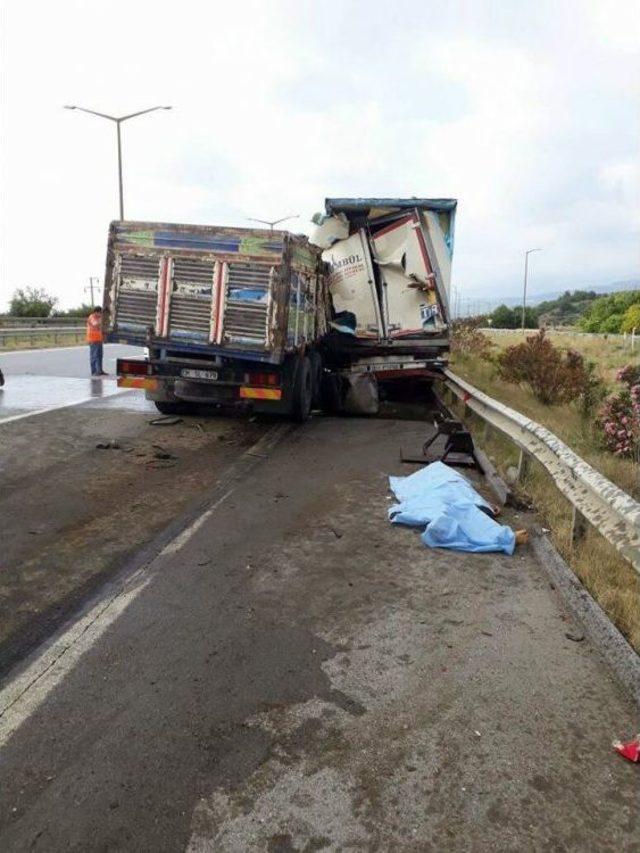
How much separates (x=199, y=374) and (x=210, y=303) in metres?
1.08

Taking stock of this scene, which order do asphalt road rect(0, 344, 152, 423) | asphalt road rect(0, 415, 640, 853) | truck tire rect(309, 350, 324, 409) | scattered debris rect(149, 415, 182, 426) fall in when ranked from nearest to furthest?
asphalt road rect(0, 415, 640, 853) < scattered debris rect(149, 415, 182, 426) < truck tire rect(309, 350, 324, 409) < asphalt road rect(0, 344, 152, 423)

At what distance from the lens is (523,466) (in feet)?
22.3

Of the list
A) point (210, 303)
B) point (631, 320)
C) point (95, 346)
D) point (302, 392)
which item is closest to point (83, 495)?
point (210, 303)

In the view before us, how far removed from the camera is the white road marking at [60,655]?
9.68 feet

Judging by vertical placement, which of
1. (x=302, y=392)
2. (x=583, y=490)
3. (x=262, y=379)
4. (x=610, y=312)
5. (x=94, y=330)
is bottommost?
(x=302, y=392)

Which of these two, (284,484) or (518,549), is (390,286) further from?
(518,549)

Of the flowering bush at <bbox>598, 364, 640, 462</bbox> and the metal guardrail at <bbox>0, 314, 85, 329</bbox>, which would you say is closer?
the flowering bush at <bbox>598, 364, 640, 462</bbox>

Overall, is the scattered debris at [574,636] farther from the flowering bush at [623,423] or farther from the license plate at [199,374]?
the license plate at [199,374]

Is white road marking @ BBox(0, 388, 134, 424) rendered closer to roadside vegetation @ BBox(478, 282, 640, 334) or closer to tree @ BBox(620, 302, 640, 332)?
roadside vegetation @ BBox(478, 282, 640, 334)

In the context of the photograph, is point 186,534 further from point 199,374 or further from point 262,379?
point 199,374

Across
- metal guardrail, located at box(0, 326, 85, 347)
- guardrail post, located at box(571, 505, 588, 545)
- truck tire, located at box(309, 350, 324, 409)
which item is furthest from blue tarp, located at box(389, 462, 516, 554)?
metal guardrail, located at box(0, 326, 85, 347)

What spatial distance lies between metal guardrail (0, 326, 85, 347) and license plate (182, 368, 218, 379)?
70.9ft

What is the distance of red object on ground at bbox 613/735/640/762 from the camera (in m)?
2.69

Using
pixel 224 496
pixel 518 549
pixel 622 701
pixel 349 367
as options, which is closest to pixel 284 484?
pixel 224 496
